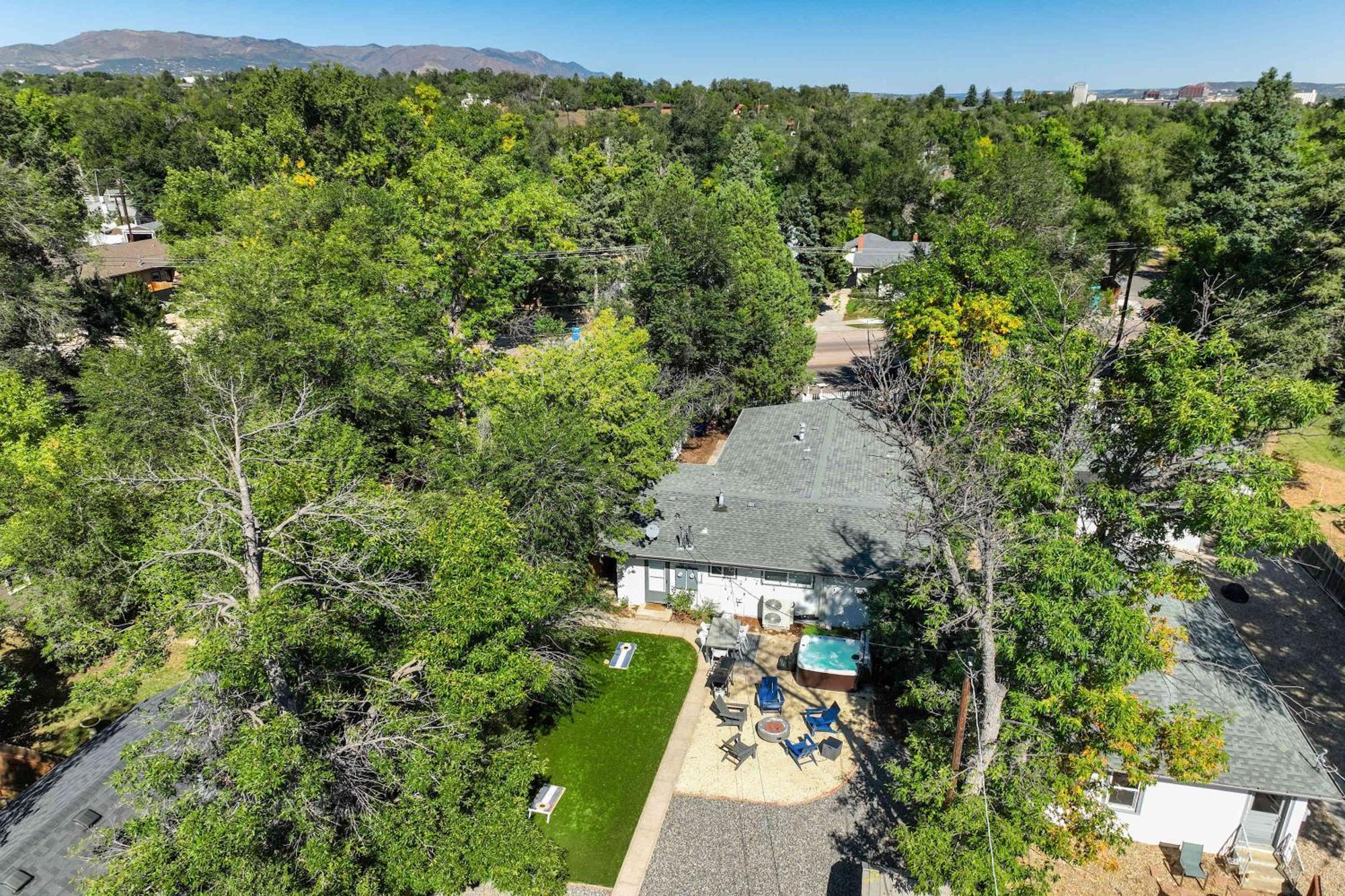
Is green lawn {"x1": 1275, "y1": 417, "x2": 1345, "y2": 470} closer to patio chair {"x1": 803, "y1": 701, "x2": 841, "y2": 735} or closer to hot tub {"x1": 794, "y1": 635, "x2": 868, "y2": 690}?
hot tub {"x1": 794, "y1": 635, "x2": 868, "y2": 690}

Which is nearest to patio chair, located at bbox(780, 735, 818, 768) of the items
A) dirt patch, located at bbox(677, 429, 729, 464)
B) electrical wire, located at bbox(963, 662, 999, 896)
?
electrical wire, located at bbox(963, 662, 999, 896)

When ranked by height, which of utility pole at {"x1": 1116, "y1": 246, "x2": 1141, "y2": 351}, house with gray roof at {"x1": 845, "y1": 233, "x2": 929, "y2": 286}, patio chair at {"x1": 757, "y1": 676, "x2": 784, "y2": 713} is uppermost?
utility pole at {"x1": 1116, "y1": 246, "x2": 1141, "y2": 351}

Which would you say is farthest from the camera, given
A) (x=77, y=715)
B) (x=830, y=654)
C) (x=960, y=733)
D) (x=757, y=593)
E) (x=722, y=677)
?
(x=757, y=593)

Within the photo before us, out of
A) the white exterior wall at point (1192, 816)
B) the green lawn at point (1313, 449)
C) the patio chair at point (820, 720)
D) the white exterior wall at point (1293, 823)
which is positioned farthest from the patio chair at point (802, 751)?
the green lawn at point (1313, 449)

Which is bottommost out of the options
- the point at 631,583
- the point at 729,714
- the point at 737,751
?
the point at 737,751

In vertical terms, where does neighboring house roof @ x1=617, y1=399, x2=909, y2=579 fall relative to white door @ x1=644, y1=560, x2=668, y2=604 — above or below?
above

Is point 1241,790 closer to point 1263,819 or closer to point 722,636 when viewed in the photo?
point 1263,819

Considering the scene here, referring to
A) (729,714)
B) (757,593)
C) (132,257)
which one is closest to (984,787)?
(729,714)

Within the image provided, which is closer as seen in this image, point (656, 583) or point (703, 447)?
point (656, 583)
